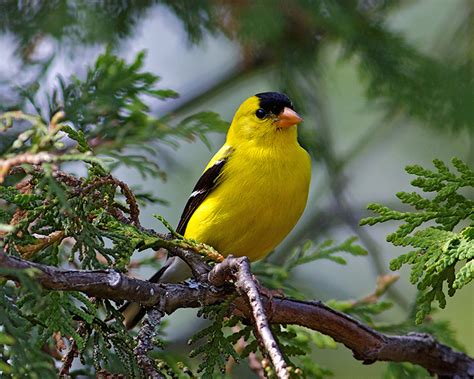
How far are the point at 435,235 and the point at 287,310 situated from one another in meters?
0.55

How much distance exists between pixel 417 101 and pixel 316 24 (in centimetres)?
64

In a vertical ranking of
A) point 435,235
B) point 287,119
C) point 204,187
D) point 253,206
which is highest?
point 287,119

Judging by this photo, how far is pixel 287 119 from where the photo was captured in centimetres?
384

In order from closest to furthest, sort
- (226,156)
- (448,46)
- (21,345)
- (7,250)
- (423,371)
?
(21,345) < (7,250) < (423,371) < (226,156) < (448,46)

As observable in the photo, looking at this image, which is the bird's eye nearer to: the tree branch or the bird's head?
the bird's head

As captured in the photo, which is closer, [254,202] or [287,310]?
[287,310]

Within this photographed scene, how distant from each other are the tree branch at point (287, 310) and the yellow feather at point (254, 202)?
0.84 m

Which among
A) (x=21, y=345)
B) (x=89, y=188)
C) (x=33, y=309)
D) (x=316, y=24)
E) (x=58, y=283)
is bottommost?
(x=21, y=345)

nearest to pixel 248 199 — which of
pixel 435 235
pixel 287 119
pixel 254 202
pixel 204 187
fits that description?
pixel 254 202

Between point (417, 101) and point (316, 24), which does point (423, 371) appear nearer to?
point (417, 101)

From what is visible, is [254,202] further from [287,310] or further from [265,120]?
[287,310]

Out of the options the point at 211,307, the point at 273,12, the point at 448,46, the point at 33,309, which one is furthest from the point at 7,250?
the point at 448,46

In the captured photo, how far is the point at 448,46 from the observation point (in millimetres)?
4418

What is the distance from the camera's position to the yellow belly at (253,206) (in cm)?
338
